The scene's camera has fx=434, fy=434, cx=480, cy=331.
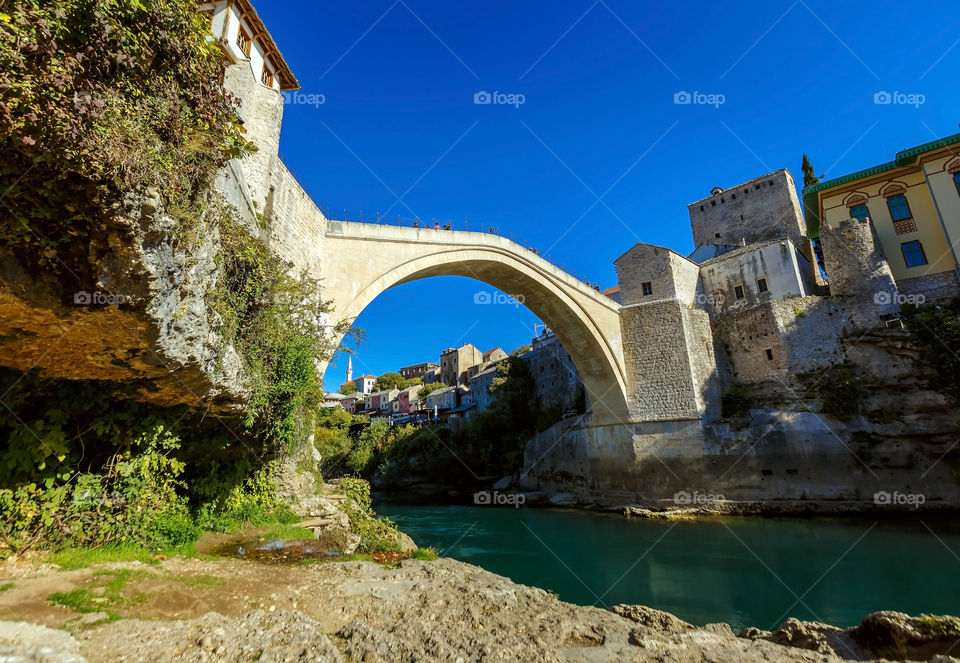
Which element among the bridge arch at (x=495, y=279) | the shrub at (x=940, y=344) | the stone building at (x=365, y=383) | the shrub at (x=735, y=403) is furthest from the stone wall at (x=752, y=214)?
the stone building at (x=365, y=383)

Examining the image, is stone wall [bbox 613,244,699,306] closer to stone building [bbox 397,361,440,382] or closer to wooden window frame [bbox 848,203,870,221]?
wooden window frame [bbox 848,203,870,221]

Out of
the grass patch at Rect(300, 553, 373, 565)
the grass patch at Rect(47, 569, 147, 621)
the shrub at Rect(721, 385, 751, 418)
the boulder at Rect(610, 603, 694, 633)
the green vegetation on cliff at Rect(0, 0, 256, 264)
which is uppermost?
the green vegetation on cliff at Rect(0, 0, 256, 264)

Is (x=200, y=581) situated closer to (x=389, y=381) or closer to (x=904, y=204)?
(x=904, y=204)

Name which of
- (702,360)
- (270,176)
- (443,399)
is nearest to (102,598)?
(270,176)

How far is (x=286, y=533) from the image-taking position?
5.69 metres

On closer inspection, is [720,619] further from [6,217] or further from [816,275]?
[816,275]

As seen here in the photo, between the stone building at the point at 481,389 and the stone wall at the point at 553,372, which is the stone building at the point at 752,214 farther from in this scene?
the stone building at the point at 481,389

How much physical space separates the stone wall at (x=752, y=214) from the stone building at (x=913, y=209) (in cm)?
534

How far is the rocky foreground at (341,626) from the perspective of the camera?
2389mm

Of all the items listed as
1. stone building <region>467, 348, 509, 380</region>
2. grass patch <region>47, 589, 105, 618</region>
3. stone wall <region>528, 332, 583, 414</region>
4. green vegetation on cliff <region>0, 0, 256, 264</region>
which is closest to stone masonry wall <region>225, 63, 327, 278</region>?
green vegetation on cliff <region>0, 0, 256, 264</region>

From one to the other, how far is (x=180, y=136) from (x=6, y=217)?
1113mm

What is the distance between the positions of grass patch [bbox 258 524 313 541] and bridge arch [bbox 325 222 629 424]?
13.8 feet

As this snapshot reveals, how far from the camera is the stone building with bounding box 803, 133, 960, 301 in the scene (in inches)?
524

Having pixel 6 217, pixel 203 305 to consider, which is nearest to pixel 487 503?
pixel 203 305
